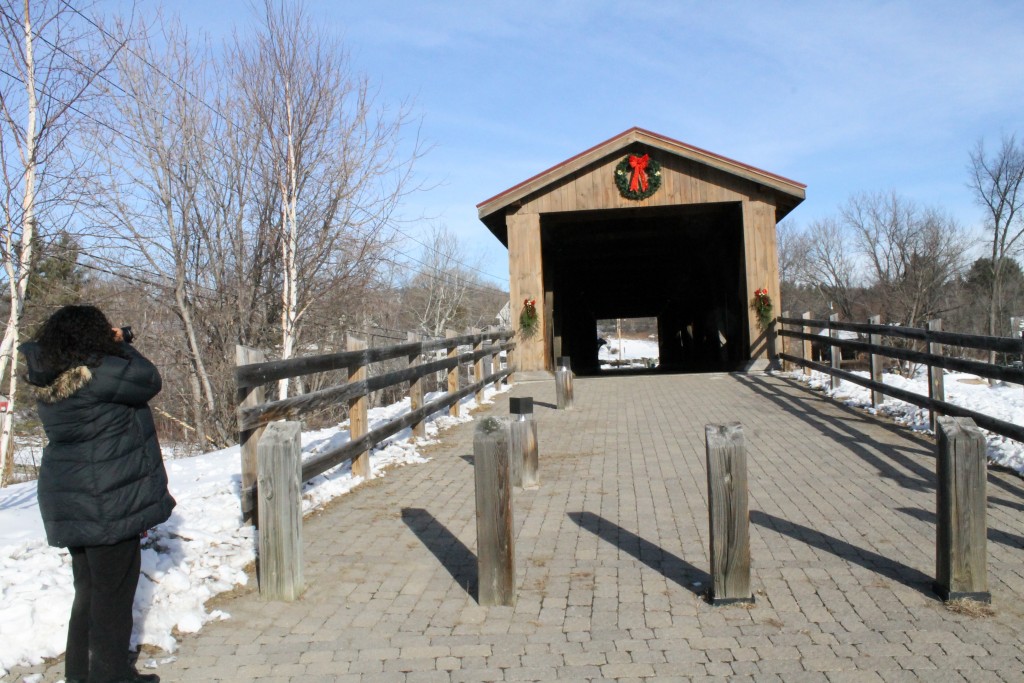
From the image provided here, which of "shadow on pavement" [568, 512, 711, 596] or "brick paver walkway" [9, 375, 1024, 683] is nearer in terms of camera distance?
"brick paver walkway" [9, 375, 1024, 683]

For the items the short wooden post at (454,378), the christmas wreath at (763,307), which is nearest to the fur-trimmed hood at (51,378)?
the short wooden post at (454,378)

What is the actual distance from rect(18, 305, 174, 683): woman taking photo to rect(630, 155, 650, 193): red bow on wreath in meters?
14.4

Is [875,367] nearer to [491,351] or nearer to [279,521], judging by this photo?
[491,351]

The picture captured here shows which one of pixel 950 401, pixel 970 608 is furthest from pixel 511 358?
pixel 970 608

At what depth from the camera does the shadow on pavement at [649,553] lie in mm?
4699

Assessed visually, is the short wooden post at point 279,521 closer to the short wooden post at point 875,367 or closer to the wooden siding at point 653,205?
the short wooden post at point 875,367

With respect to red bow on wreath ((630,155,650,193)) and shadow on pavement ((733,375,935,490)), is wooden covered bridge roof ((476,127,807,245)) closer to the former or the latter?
red bow on wreath ((630,155,650,193))

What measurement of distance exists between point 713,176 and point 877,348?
290 inches

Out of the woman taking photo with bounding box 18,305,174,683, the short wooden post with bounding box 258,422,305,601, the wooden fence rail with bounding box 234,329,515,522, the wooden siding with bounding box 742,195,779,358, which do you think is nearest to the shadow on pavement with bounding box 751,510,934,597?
the short wooden post with bounding box 258,422,305,601

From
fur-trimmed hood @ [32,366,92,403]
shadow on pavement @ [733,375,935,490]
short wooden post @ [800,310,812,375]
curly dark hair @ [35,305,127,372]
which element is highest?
curly dark hair @ [35,305,127,372]

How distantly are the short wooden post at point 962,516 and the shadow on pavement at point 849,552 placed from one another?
194mm

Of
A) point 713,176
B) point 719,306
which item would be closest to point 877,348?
point 713,176

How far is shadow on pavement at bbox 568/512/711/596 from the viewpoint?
15.4 ft

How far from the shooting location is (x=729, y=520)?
4.33m
